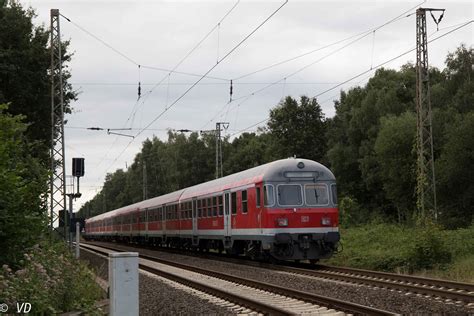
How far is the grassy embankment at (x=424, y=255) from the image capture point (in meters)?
18.0

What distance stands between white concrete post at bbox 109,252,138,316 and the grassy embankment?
10982 mm

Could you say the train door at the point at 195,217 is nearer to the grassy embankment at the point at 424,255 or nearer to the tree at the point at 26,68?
the tree at the point at 26,68

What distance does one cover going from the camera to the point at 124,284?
6.84 metres

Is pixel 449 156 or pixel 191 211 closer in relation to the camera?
pixel 191 211

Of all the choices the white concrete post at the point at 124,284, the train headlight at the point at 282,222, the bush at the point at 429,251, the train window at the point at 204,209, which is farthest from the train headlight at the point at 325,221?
the white concrete post at the point at 124,284

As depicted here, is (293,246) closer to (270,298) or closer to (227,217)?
(227,217)

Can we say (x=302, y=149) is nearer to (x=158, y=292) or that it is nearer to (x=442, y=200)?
(x=442, y=200)

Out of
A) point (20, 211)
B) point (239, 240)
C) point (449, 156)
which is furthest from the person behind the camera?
point (449, 156)

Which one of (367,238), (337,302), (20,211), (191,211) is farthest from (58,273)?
(191,211)

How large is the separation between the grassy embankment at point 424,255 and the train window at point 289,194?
2.73m

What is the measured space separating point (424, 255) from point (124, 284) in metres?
13.8

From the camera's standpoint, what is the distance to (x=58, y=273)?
11398mm

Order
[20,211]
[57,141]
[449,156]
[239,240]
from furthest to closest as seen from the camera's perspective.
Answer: [449,156] → [57,141] → [239,240] → [20,211]

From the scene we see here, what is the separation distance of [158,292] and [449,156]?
Result: 37985 mm
